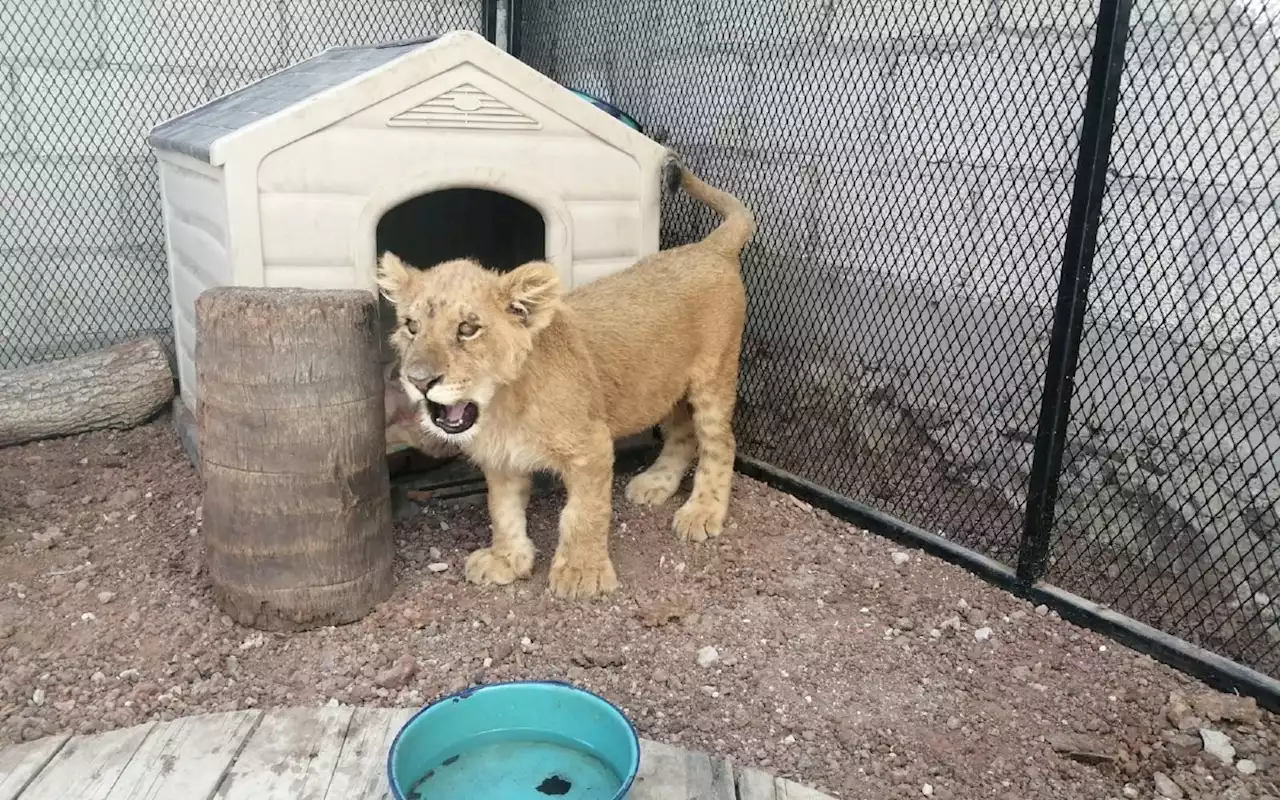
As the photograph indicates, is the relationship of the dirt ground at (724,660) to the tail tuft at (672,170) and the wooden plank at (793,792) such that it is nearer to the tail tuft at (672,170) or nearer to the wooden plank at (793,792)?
the wooden plank at (793,792)

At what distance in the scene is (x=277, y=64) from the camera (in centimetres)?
569

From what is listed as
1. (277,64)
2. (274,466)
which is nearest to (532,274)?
(274,466)

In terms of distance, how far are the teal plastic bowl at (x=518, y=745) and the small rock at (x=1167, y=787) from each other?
1.60m

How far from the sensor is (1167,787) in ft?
8.77

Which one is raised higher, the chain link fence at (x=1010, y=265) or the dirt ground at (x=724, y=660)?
the chain link fence at (x=1010, y=265)

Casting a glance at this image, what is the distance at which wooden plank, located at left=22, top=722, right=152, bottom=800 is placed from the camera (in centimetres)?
192

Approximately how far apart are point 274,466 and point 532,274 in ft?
3.12

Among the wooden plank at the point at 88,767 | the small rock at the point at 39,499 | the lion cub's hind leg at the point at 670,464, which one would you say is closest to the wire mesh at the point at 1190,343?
the lion cub's hind leg at the point at 670,464

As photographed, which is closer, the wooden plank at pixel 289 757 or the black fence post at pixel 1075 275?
the wooden plank at pixel 289 757

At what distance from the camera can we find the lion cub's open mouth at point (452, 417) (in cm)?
304

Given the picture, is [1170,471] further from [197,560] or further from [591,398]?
[197,560]

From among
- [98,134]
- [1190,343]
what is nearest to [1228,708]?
[1190,343]

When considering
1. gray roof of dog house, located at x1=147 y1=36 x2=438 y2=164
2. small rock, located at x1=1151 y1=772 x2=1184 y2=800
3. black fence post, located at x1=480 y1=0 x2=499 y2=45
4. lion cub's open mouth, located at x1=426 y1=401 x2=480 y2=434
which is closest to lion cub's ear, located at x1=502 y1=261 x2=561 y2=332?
lion cub's open mouth, located at x1=426 y1=401 x2=480 y2=434

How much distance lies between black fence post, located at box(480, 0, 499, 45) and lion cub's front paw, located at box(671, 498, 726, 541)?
3360 mm
